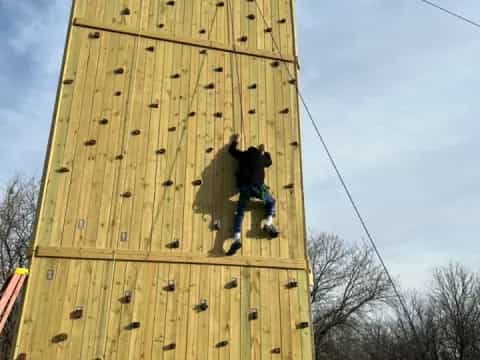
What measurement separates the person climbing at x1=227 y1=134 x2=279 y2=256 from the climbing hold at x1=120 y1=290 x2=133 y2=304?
3.87 feet

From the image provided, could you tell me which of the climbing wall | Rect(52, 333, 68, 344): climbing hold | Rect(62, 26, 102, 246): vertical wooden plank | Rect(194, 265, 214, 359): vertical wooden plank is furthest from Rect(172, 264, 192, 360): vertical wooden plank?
Rect(62, 26, 102, 246): vertical wooden plank

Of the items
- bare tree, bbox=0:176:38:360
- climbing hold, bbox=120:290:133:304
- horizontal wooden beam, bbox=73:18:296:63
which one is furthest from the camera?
bare tree, bbox=0:176:38:360

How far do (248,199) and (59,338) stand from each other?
2450mm

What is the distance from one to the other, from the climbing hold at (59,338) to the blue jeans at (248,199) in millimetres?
2041

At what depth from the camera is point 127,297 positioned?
4582 mm

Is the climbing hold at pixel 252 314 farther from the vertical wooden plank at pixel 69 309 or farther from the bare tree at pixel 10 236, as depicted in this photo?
the bare tree at pixel 10 236

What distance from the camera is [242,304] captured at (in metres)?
4.87

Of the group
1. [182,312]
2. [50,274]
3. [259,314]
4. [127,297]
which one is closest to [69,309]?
[50,274]

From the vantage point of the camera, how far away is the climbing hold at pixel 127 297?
15.0ft

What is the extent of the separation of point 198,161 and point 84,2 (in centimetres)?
267

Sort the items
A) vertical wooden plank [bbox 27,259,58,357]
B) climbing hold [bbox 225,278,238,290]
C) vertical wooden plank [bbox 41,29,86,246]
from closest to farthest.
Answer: vertical wooden plank [bbox 27,259,58,357]
vertical wooden plank [bbox 41,29,86,246]
climbing hold [bbox 225,278,238,290]

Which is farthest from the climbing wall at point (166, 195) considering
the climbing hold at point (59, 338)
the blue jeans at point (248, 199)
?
the blue jeans at point (248, 199)

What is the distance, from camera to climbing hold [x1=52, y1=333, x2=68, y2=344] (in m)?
4.23

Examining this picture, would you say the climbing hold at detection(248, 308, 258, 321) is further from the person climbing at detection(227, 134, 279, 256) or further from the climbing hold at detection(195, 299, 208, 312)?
the person climbing at detection(227, 134, 279, 256)
